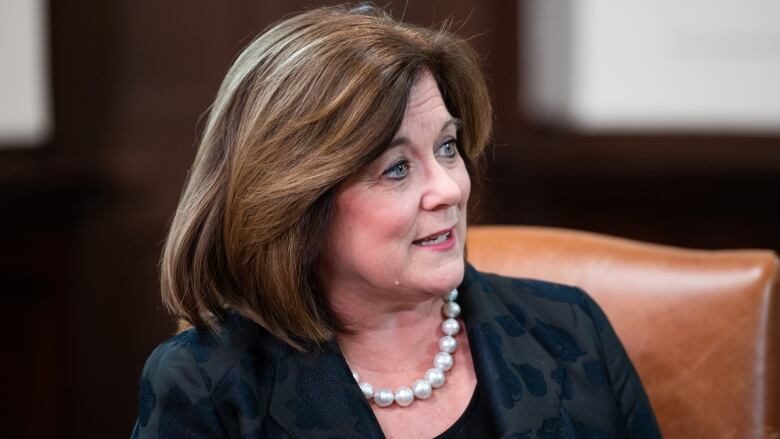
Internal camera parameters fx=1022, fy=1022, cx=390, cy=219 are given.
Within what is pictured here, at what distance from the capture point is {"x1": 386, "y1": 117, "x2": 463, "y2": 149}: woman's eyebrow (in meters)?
1.50

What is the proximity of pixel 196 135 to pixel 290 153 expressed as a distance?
185 centimetres

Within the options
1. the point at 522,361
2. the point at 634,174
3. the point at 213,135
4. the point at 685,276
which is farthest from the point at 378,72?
the point at 634,174

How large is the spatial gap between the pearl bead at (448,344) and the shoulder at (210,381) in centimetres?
27

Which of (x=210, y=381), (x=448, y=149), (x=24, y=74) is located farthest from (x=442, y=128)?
(x=24, y=74)

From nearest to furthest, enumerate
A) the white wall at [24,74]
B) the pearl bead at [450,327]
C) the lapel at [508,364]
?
the lapel at [508,364] → the pearl bead at [450,327] → the white wall at [24,74]

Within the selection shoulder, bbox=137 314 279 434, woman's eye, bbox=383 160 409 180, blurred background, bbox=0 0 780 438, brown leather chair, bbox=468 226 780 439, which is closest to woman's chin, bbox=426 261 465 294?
woman's eye, bbox=383 160 409 180

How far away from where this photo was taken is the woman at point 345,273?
149 cm

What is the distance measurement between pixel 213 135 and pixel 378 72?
0.29 metres

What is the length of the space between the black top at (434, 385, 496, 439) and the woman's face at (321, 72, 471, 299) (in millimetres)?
203

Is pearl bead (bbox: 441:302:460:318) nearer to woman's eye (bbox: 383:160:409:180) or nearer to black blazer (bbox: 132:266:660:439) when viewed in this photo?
black blazer (bbox: 132:266:660:439)

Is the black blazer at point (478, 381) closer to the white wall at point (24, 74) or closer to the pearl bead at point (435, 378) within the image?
the pearl bead at point (435, 378)

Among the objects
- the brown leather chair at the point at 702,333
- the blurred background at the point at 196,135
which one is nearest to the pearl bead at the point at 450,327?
the brown leather chair at the point at 702,333

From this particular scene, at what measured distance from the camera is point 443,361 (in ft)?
5.39

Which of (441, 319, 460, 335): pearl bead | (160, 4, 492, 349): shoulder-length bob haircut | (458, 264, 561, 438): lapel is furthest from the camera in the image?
(441, 319, 460, 335): pearl bead
